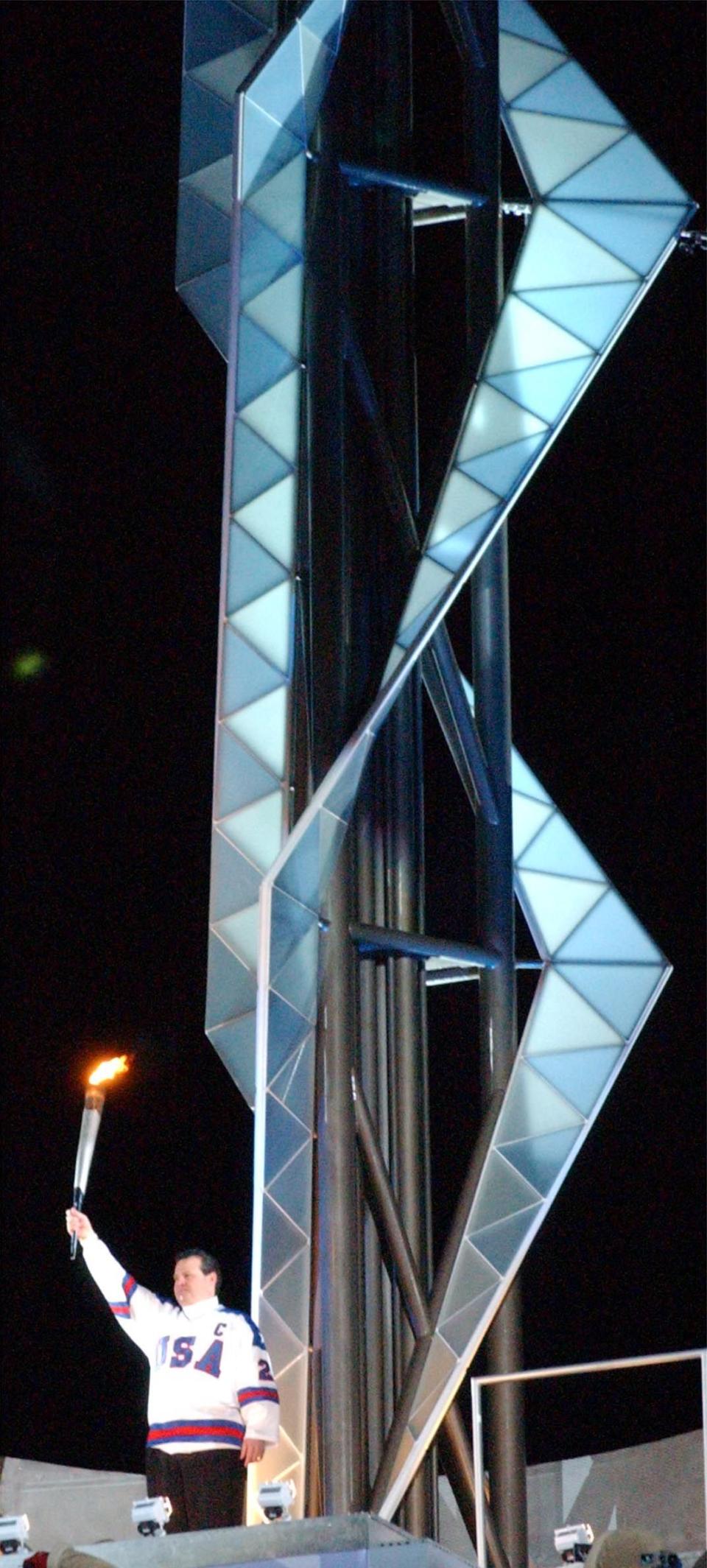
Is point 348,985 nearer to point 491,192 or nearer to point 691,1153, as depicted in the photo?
point 491,192

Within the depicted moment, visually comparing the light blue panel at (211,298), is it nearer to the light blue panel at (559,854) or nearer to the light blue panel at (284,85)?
the light blue panel at (284,85)

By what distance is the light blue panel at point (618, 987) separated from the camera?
7.86 metres

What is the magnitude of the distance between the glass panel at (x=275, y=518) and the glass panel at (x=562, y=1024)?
1.95 m

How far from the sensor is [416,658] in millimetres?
7230

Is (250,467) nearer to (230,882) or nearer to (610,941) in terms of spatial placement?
(230,882)

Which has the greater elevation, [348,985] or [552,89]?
[552,89]

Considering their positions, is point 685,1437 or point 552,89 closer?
point 552,89

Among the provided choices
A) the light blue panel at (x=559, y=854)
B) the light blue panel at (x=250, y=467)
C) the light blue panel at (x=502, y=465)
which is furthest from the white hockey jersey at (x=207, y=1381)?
the light blue panel at (x=502, y=465)

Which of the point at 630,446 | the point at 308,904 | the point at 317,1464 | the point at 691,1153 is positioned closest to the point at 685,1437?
the point at 691,1153

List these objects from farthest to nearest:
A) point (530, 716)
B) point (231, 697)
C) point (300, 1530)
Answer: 1. point (530, 716)
2. point (231, 697)
3. point (300, 1530)

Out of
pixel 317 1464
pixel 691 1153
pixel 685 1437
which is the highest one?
pixel 691 1153

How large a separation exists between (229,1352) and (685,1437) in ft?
16.9

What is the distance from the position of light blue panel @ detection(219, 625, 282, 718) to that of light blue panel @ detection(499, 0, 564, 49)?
105 inches

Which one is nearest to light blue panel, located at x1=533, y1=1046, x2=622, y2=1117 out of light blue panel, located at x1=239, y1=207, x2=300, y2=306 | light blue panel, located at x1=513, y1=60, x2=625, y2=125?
light blue panel, located at x1=239, y1=207, x2=300, y2=306
